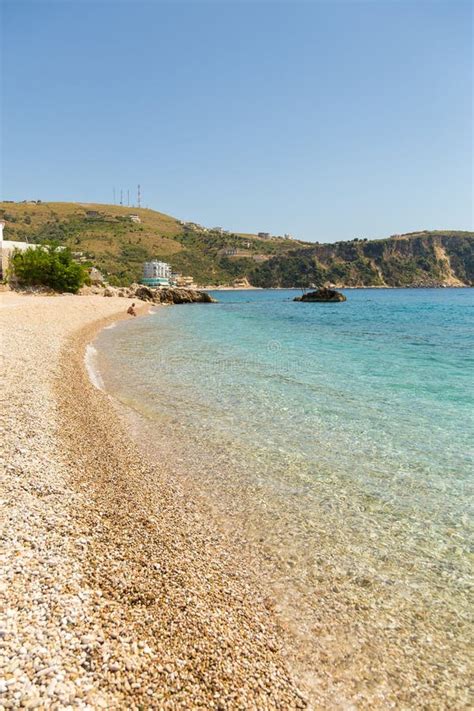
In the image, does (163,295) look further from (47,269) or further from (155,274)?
(155,274)

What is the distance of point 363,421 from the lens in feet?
37.0

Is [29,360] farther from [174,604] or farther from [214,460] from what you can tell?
[174,604]

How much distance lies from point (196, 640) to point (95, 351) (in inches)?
831

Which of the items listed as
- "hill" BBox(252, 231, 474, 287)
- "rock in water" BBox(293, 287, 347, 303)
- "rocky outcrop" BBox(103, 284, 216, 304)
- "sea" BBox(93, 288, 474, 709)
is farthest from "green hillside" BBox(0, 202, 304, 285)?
"sea" BBox(93, 288, 474, 709)

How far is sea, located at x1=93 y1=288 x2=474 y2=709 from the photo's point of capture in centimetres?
421

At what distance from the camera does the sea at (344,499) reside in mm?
4215

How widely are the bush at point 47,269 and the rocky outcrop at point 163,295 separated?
15933mm

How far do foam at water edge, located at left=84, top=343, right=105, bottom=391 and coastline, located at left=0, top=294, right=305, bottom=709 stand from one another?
264 inches

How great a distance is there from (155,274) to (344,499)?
12735cm

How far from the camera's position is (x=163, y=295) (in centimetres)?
8350

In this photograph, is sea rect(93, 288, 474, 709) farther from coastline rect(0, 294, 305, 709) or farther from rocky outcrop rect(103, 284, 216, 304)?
rocky outcrop rect(103, 284, 216, 304)

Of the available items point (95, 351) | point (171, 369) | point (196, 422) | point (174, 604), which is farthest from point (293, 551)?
point (95, 351)

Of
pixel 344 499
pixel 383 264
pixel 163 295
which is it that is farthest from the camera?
pixel 383 264

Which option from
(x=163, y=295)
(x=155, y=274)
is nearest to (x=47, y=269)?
(x=163, y=295)
